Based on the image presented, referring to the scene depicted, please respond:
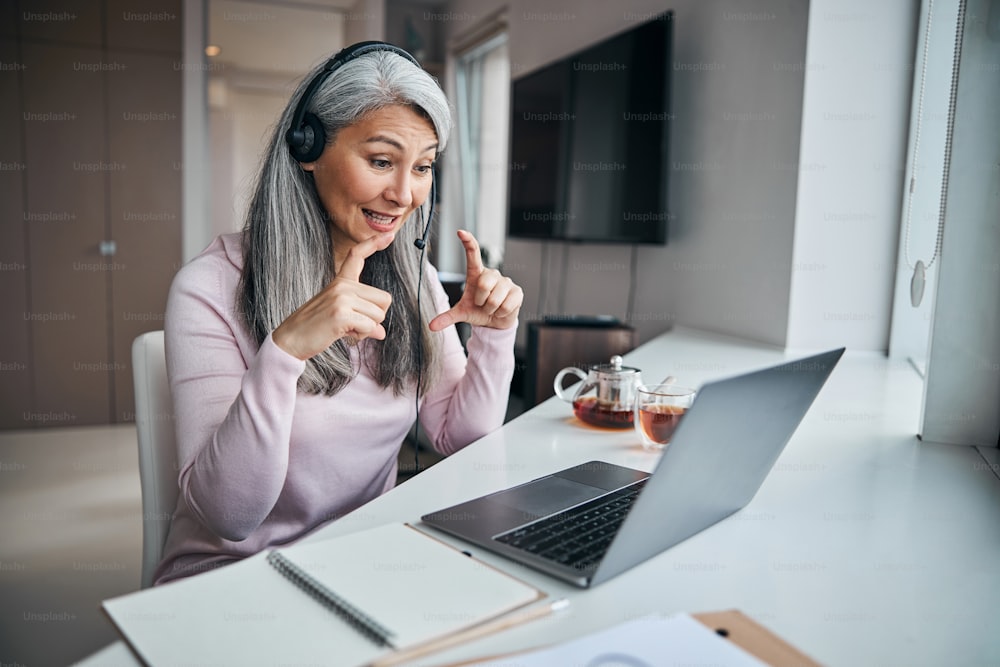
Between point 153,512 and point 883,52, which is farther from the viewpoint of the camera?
point 883,52

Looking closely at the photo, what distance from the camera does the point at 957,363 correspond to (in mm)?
1226

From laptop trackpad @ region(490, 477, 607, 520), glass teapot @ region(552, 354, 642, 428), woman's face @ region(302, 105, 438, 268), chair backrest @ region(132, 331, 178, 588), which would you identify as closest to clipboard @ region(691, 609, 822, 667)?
laptop trackpad @ region(490, 477, 607, 520)

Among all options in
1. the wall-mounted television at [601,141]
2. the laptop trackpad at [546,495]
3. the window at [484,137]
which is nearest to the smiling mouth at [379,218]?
the laptop trackpad at [546,495]

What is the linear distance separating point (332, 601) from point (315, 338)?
0.39 meters

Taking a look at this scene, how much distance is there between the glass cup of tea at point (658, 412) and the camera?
3.55 feet

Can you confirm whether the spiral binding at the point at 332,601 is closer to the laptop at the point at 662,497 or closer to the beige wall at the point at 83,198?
the laptop at the point at 662,497

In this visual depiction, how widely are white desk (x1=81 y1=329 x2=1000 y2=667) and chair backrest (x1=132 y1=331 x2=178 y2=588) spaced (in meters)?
0.48

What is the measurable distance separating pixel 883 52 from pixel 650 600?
75.5 inches

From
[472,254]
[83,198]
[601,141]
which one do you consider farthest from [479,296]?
[83,198]

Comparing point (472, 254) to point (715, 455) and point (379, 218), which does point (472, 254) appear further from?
point (715, 455)

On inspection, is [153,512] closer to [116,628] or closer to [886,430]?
[116,628]

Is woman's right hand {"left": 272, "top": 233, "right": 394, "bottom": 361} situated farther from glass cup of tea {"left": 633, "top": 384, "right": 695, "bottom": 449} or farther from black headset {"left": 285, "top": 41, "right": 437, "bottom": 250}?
glass cup of tea {"left": 633, "top": 384, "right": 695, "bottom": 449}

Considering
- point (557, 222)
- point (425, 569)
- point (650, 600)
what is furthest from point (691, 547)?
point (557, 222)

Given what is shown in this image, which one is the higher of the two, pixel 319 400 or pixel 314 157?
pixel 314 157
